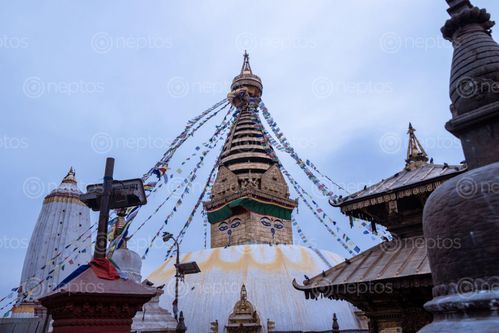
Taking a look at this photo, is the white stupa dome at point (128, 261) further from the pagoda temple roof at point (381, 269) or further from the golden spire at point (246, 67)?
the golden spire at point (246, 67)

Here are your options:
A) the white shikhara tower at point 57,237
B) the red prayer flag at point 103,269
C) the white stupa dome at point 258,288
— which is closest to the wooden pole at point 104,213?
the red prayer flag at point 103,269

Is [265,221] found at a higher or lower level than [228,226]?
higher

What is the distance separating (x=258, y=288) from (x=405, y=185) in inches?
462

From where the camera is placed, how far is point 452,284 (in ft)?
7.36

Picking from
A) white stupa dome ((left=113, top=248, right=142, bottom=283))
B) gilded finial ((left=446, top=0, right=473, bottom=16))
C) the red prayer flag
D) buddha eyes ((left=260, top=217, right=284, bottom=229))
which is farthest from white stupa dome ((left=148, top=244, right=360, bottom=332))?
gilded finial ((left=446, top=0, right=473, bottom=16))

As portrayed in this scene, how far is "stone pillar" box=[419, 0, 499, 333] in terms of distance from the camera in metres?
2.09

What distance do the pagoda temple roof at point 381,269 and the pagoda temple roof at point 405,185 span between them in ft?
2.87

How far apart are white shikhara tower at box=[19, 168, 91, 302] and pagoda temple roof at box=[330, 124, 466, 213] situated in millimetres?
16373

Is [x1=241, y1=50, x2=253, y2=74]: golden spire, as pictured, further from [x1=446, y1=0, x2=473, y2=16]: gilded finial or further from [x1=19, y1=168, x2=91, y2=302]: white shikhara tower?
[x1=446, y1=0, x2=473, y2=16]: gilded finial

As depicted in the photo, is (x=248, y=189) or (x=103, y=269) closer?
(x=103, y=269)

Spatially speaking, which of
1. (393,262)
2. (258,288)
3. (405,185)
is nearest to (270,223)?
(258,288)

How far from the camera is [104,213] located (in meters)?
3.61

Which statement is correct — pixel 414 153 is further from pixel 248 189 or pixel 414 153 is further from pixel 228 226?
pixel 228 226

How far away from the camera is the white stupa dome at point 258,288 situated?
15461 mm
